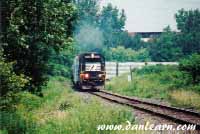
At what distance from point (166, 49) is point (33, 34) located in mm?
35399

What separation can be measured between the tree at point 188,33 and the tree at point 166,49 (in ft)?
3.06

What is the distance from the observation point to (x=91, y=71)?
30125mm

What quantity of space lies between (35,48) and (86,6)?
46292mm

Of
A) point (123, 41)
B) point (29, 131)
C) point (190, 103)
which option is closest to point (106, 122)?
point (29, 131)

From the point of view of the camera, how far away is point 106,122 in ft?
31.3

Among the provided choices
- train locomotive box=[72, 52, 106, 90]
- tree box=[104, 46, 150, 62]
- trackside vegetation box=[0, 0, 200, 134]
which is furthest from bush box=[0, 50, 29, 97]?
tree box=[104, 46, 150, 62]

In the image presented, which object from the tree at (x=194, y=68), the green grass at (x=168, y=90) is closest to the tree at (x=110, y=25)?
the green grass at (x=168, y=90)

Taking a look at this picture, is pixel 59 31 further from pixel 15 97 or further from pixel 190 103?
pixel 190 103

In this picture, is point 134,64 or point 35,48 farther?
→ point 134,64

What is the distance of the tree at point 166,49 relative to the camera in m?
48.3

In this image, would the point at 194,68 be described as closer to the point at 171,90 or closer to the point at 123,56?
the point at 171,90

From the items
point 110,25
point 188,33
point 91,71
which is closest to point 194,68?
point 91,71

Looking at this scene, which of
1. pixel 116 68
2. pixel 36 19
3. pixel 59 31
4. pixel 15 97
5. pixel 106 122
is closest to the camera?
pixel 106 122

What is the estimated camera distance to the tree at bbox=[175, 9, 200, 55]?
4753cm
